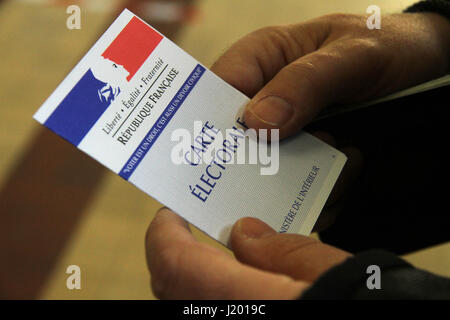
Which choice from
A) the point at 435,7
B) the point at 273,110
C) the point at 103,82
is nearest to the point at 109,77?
the point at 103,82

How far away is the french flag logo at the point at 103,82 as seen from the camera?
A: 1.93 feet

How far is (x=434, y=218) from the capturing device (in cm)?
92

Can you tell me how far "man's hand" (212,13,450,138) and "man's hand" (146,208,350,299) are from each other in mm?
199

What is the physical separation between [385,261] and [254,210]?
24 cm

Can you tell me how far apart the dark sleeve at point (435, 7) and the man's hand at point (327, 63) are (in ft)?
0.04

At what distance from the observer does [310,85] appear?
0.73 meters

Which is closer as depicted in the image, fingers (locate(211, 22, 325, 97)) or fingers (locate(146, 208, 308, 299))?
fingers (locate(146, 208, 308, 299))

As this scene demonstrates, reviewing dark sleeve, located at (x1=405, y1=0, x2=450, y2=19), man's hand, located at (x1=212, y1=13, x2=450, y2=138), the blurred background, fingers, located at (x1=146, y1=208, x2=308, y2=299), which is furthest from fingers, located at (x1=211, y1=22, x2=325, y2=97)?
the blurred background

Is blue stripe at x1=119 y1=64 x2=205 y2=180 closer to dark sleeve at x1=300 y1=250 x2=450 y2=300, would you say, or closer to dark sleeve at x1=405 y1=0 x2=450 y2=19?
dark sleeve at x1=300 y1=250 x2=450 y2=300

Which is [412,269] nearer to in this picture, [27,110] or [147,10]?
[27,110]

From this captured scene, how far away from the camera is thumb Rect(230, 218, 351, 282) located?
53 centimetres
